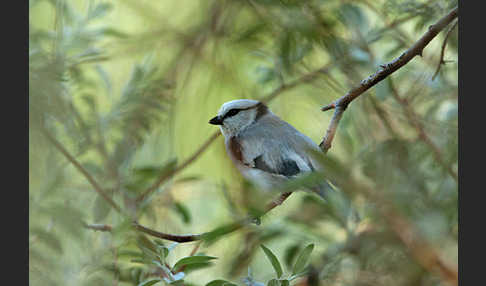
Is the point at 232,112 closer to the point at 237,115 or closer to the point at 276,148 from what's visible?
the point at 237,115

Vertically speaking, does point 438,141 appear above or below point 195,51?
below

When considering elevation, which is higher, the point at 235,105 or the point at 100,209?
the point at 235,105

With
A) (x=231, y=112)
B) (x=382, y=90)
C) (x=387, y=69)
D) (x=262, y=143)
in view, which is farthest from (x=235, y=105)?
(x=387, y=69)

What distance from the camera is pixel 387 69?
0.72m

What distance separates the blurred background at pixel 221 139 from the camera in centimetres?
57

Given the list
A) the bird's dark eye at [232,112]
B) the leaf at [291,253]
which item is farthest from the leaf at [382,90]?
the bird's dark eye at [232,112]

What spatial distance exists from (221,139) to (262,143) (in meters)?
0.17

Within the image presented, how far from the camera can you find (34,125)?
2.34 feet

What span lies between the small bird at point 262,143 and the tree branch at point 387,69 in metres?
0.16

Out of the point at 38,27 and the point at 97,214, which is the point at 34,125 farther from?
the point at 38,27

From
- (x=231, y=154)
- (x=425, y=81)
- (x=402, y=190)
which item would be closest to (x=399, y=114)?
(x=425, y=81)

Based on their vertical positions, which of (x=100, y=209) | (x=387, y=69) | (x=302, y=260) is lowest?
(x=302, y=260)

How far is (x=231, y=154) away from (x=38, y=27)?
1.75 ft

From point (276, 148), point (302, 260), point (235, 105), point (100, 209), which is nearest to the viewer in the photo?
point (302, 260)
